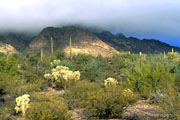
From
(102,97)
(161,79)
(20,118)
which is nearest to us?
(102,97)

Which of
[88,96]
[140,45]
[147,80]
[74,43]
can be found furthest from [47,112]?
[140,45]

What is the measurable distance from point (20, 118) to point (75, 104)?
2.84 m

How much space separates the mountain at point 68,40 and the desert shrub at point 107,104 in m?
59.5

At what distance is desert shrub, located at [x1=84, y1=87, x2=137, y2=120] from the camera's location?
25.4 feet

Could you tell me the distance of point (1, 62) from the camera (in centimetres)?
1834

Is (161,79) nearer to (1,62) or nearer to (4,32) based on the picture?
(1,62)

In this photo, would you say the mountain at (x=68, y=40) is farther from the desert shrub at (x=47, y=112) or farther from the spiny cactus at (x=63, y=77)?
the desert shrub at (x=47, y=112)

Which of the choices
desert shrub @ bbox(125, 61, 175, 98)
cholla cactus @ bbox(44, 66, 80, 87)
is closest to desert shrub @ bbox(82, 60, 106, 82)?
cholla cactus @ bbox(44, 66, 80, 87)

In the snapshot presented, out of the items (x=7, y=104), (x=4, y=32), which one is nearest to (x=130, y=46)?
(x=4, y=32)

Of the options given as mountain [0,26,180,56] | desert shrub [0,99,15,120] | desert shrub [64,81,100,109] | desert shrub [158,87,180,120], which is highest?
mountain [0,26,180,56]

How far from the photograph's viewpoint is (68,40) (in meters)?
73.6

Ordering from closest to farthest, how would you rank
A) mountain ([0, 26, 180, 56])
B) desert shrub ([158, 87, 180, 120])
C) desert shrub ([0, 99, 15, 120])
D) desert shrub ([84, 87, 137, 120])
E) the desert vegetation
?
desert shrub ([158, 87, 180, 120]), the desert vegetation, desert shrub ([84, 87, 137, 120]), desert shrub ([0, 99, 15, 120]), mountain ([0, 26, 180, 56])

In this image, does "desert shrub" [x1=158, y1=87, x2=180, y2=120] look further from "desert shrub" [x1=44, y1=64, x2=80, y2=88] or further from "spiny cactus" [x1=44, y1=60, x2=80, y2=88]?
"spiny cactus" [x1=44, y1=60, x2=80, y2=88]

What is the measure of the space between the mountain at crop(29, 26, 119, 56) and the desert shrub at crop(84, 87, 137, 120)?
195 ft
